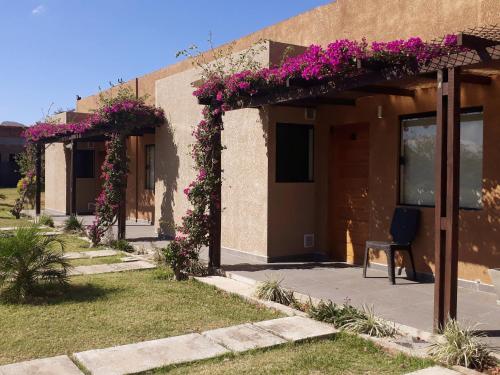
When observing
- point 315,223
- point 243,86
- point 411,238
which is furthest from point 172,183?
point 411,238

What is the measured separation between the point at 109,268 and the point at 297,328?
4.33m

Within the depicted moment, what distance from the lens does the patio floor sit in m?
5.57

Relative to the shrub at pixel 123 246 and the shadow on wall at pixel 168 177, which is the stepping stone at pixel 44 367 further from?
the shadow on wall at pixel 168 177

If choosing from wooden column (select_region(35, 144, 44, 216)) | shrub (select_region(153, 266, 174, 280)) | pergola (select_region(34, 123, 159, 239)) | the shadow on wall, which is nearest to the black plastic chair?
shrub (select_region(153, 266, 174, 280))

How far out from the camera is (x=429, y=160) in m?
7.70

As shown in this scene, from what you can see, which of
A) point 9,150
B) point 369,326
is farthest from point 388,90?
point 9,150

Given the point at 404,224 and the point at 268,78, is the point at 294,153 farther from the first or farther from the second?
the point at 404,224

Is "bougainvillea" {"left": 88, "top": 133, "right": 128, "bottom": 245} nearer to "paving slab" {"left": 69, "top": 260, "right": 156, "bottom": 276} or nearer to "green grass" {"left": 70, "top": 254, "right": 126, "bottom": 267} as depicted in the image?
"green grass" {"left": 70, "top": 254, "right": 126, "bottom": 267}

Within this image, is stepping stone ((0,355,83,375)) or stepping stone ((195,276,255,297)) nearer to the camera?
stepping stone ((0,355,83,375))

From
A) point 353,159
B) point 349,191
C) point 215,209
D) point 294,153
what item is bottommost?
point 215,209

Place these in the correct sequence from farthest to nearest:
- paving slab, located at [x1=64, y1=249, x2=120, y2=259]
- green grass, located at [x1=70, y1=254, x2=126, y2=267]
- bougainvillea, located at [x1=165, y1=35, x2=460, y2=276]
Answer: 1. paving slab, located at [x1=64, y1=249, x2=120, y2=259]
2. green grass, located at [x1=70, y1=254, x2=126, y2=267]
3. bougainvillea, located at [x1=165, y1=35, x2=460, y2=276]

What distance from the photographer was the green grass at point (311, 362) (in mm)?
4250

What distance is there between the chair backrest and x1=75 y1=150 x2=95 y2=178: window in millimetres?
13566

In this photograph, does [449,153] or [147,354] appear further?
[449,153]
